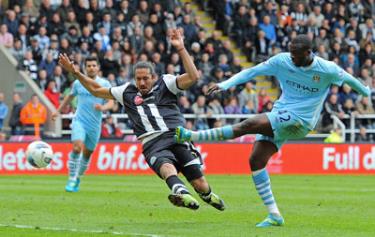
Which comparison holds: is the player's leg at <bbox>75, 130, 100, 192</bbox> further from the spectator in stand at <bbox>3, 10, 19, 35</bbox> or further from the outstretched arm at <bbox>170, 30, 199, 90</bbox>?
the spectator in stand at <bbox>3, 10, 19, 35</bbox>

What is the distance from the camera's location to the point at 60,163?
28.4 meters

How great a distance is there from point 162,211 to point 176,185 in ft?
9.67

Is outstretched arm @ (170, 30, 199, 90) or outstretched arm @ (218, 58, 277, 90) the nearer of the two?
outstretched arm @ (170, 30, 199, 90)

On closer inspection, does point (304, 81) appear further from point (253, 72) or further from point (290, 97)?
point (253, 72)

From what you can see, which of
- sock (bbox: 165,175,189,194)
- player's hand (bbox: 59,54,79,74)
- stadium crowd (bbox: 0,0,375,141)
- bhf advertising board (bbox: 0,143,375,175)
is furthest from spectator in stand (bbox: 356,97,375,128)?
sock (bbox: 165,175,189,194)

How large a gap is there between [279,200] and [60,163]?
11.1 m

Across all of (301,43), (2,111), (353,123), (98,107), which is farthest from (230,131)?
(353,123)

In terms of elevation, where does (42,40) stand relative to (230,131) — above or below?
below

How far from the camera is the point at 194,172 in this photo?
13.8 m

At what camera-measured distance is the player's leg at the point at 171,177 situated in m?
12.3

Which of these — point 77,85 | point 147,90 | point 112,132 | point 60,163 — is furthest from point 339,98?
point 147,90

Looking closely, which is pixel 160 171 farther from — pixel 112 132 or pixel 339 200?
pixel 112 132

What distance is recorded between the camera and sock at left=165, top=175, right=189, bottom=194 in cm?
1252

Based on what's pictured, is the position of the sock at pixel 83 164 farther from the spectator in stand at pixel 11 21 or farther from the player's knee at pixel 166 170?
the spectator in stand at pixel 11 21
